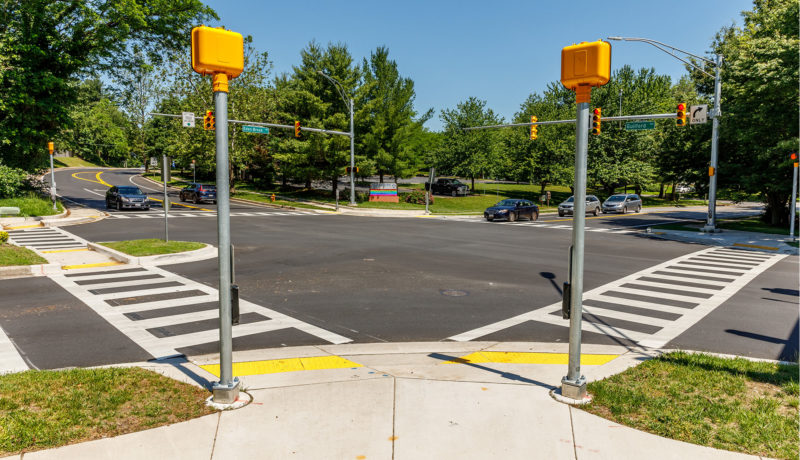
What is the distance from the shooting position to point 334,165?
44719 mm

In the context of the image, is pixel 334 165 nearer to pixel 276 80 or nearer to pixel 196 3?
pixel 196 3

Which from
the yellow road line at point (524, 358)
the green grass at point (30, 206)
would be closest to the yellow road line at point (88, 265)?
the yellow road line at point (524, 358)

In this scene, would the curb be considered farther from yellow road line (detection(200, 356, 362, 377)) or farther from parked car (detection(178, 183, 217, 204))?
parked car (detection(178, 183, 217, 204))

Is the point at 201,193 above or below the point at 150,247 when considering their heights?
above

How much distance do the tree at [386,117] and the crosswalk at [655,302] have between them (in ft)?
105

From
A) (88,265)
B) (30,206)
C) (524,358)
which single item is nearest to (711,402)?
(524,358)

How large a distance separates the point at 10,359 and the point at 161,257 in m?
8.44

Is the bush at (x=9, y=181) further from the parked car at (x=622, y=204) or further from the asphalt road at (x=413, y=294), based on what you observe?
the parked car at (x=622, y=204)

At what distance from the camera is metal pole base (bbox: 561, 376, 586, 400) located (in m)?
5.21

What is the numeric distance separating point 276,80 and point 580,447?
6193 centimetres

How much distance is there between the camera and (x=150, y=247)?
16062 mm

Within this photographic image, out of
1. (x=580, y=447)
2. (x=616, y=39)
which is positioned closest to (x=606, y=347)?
(x=580, y=447)

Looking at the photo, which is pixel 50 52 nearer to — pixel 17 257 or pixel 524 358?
pixel 17 257

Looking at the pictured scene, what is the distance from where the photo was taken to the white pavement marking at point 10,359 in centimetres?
631
